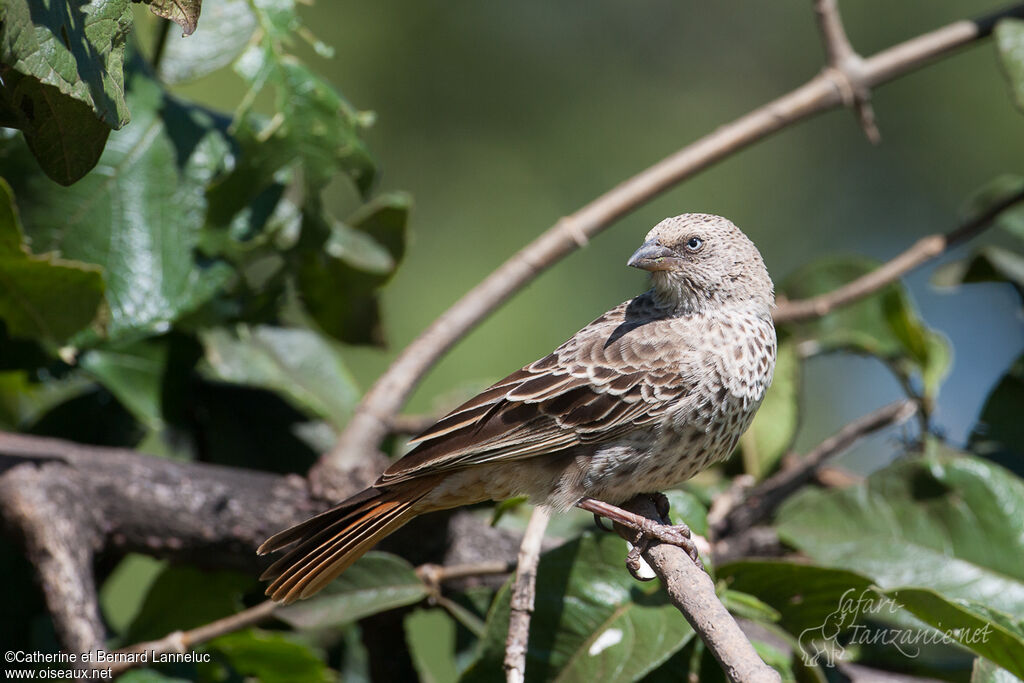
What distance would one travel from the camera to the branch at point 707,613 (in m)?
1.71

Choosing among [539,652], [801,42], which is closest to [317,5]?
[801,42]

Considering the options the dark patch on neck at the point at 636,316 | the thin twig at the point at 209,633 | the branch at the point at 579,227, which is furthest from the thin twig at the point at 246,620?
the dark patch on neck at the point at 636,316

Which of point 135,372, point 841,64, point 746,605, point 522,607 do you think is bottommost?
point 135,372

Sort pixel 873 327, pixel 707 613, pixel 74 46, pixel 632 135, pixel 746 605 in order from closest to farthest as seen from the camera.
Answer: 1. pixel 74 46
2. pixel 707 613
3. pixel 746 605
4. pixel 873 327
5. pixel 632 135

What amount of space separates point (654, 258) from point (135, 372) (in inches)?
69.3

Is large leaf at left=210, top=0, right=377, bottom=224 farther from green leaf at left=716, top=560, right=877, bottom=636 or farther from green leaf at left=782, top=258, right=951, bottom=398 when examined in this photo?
green leaf at left=782, top=258, right=951, bottom=398

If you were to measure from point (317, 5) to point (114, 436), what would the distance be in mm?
4125

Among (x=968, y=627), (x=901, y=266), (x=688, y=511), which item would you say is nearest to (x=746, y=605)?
(x=688, y=511)

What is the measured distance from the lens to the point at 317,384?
3596 millimetres

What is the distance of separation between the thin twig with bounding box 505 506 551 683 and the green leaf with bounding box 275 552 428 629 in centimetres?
42

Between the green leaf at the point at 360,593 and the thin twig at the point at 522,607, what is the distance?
0.42m

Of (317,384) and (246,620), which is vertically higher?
(317,384)

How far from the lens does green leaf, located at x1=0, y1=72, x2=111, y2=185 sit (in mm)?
1673

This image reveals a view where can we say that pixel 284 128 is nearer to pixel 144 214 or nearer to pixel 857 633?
pixel 144 214
